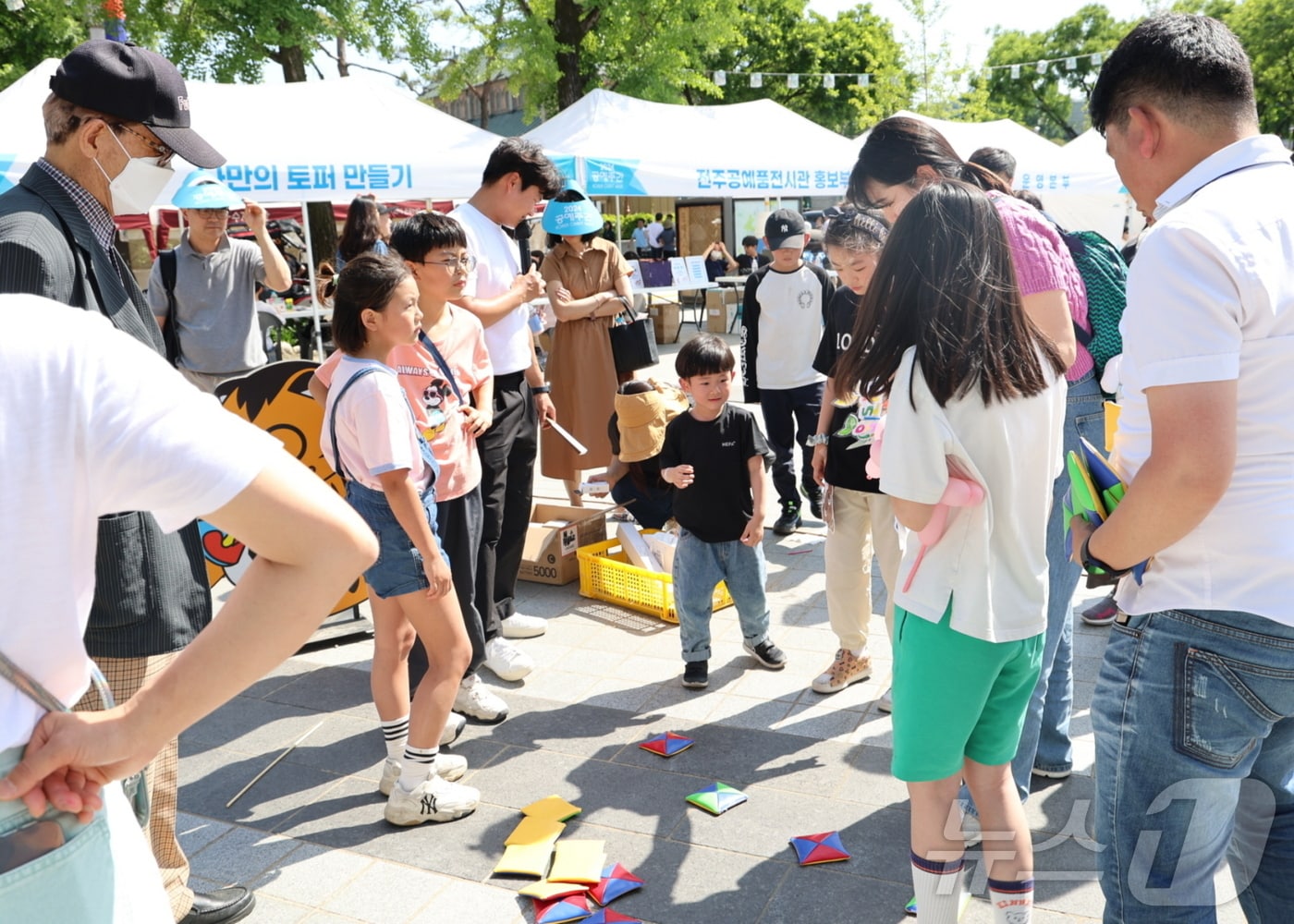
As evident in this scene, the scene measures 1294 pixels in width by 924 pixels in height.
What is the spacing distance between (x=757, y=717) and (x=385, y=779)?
145 cm

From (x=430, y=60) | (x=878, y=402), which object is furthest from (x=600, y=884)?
(x=430, y=60)

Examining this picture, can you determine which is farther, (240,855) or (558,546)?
(558,546)

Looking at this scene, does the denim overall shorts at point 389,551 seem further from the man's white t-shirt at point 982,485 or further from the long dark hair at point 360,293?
the man's white t-shirt at point 982,485

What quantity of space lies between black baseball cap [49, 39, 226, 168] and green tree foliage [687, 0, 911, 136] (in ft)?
107

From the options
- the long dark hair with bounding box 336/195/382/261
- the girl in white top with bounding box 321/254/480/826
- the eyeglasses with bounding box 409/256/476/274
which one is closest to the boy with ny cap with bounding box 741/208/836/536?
the long dark hair with bounding box 336/195/382/261

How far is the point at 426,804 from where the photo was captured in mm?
3357

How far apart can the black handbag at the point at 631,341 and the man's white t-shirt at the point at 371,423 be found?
344 cm

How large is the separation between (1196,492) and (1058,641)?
1649 millimetres

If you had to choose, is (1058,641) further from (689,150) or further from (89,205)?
(689,150)

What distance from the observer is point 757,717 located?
4066 millimetres

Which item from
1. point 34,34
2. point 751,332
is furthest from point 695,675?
point 34,34

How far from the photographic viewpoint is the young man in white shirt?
164cm

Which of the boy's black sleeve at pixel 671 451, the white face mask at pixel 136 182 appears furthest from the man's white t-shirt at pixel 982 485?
the boy's black sleeve at pixel 671 451

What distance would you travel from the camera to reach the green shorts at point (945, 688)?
90.7 inches
